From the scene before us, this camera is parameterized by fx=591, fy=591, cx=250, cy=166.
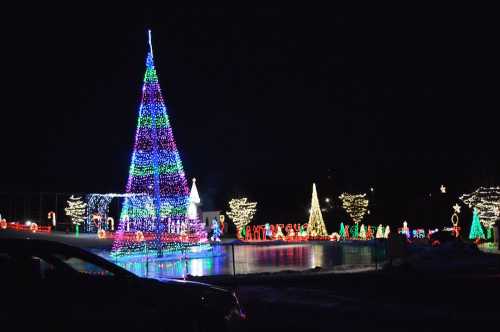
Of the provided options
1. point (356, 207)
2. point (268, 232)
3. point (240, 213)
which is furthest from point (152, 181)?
point (356, 207)

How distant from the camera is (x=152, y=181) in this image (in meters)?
28.6

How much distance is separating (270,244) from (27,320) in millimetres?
41428

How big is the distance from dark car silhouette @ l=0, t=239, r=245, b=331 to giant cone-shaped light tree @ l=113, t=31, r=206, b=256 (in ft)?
73.8

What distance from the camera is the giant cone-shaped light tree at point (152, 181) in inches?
1103

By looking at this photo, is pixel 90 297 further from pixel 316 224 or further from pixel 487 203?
pixel 316 224

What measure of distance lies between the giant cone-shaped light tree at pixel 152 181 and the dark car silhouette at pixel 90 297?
22488mm

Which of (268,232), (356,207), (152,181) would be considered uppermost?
(152,181)

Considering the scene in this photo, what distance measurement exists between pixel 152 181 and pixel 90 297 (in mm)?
23556

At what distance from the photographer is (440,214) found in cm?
5603

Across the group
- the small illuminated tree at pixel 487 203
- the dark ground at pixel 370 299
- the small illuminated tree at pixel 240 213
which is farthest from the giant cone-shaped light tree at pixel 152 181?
the small illuminated tree at pixel 240 213

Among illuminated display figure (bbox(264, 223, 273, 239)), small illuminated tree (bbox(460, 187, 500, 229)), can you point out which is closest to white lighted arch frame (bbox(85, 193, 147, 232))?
illuminated display figure (bbox(264, 223, 273, 239))

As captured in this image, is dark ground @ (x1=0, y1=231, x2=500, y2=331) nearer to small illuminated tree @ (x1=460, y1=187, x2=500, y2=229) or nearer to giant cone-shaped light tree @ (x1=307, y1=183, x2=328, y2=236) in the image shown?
small illuminated tree @ (x1=460, y1=187, x2=500, y2=229)

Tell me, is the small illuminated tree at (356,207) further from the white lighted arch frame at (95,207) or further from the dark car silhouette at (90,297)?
the dark car silhouette at (90,297)

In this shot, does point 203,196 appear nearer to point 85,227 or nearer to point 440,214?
point 85,227
